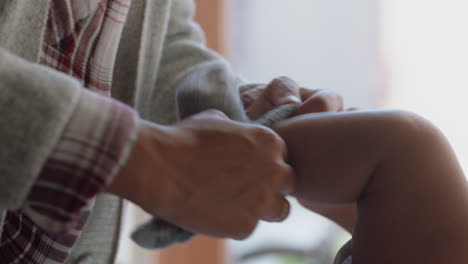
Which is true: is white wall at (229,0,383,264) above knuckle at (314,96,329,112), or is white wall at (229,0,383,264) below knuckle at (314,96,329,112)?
below

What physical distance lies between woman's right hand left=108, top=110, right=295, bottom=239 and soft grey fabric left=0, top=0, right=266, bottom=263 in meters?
0.05

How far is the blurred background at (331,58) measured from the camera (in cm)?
124

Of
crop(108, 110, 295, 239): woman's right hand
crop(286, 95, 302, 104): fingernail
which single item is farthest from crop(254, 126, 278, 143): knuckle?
crop(286, 95, 302, 104): fingernail

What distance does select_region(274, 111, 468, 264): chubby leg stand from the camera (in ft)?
1.12

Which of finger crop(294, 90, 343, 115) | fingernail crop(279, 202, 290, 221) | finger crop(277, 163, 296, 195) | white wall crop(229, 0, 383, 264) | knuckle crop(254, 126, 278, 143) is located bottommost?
white wall crop(229, 0, 383, 264)

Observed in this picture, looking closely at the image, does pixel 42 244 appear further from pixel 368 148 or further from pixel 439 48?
pixel 439 48

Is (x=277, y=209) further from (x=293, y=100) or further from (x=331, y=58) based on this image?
(x=331, y=58)

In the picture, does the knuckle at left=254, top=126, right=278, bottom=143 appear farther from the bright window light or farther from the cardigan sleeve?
the bright window light

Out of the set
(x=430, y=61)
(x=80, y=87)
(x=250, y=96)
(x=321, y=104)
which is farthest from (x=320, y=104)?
(x=430, y=61)

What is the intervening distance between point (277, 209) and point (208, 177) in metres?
0.05

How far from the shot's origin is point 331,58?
1356mm

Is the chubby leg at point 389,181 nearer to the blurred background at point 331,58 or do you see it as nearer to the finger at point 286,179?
the finger at point 286,179

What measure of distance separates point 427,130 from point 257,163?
133 mm

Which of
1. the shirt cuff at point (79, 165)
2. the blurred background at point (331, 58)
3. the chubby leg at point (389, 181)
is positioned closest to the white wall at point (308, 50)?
the blurred background at point (331, 58)
